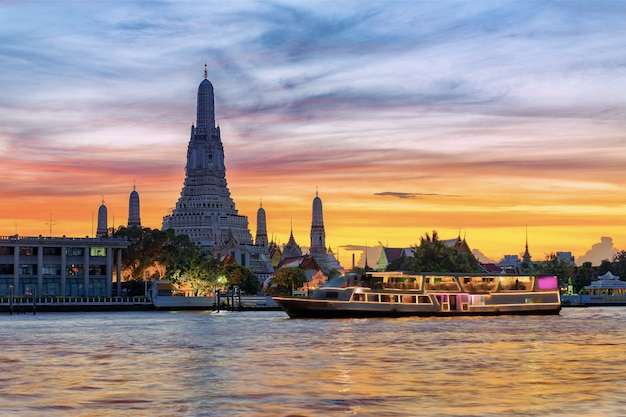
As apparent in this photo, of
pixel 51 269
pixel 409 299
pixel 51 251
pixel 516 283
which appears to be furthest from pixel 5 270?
pixel 516 283

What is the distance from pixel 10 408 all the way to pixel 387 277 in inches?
3111

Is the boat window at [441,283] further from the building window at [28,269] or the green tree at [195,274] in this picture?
the building window at [28,269]

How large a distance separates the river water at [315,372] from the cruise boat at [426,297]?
1970cm

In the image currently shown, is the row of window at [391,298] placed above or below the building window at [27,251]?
below

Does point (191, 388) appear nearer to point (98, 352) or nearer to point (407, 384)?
point (407, 384)

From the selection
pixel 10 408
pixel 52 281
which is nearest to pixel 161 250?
pixel 52 281

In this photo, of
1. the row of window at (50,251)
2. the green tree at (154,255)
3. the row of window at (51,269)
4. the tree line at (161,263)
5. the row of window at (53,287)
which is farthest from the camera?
the green tree at (154,255)

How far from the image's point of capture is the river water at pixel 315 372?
39.7m

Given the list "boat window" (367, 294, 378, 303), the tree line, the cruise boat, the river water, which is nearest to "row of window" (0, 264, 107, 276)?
the tree line

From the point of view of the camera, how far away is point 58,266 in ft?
581

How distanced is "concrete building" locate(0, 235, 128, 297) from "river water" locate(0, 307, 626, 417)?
83.0 meters

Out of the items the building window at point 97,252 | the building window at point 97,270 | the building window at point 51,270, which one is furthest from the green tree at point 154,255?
the building window at point 51,270

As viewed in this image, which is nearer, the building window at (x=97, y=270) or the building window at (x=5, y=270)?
the building window at (x=5, y=270)

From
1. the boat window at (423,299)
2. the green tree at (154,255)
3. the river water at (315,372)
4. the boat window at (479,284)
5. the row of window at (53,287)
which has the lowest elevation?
the river water at (315,372)
